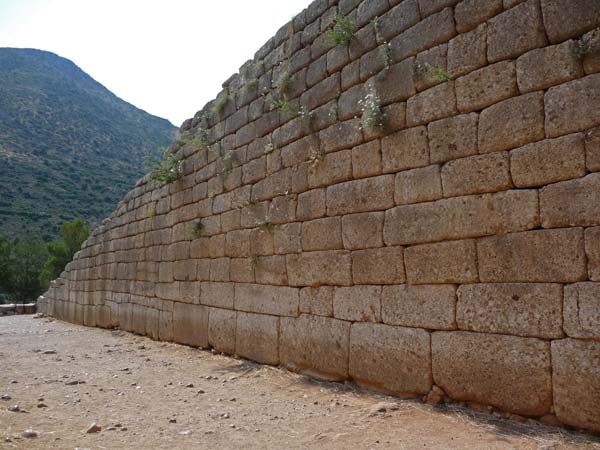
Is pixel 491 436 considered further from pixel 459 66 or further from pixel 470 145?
pixel 459 66

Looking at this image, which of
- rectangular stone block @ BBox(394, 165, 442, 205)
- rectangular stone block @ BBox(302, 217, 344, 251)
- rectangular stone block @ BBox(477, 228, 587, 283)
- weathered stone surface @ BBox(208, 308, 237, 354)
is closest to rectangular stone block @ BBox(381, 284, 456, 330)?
rectangular stone block @ BBox(477, 228, 587, 283)

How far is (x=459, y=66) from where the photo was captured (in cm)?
434

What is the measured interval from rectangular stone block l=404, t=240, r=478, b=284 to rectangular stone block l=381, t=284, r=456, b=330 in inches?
3.0

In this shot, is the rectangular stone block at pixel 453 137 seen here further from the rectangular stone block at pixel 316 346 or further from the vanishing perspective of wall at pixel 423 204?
the rectangular stone block at pixel 316 346

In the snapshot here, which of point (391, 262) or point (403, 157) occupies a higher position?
point (403, 157)

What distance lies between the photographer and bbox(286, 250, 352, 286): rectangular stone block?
5312 mm

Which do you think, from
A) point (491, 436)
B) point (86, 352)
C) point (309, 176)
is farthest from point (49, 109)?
point (491, 436)

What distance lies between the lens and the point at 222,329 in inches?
295

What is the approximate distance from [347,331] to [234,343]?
8.00 ft

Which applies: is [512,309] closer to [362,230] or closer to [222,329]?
[362,230]

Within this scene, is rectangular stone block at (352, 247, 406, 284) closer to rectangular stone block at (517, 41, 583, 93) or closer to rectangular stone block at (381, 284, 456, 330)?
rectangular stone block at (381, 284, 456, 330)

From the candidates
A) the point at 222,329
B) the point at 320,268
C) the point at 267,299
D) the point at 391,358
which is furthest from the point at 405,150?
the point at 222,329

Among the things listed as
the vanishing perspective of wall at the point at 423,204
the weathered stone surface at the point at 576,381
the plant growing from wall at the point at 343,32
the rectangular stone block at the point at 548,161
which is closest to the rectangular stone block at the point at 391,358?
the vanishing perspective of wall at the point at 423,204

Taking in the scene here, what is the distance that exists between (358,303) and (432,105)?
1934 millimetres
